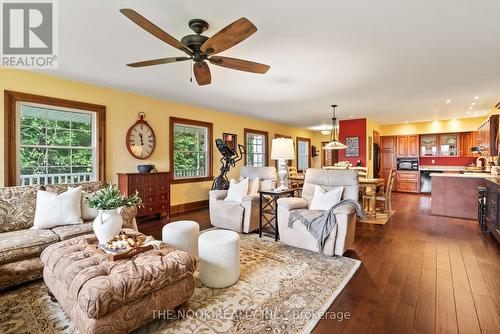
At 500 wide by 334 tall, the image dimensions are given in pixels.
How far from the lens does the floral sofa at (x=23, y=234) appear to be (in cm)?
225

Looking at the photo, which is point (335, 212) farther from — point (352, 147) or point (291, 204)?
point (352, 147)

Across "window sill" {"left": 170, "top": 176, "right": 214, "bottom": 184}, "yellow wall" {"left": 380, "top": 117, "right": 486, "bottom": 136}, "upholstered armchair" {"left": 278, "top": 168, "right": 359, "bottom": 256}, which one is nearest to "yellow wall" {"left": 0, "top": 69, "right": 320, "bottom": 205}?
"window sill" {"left": 170, "top": 176, "right": 214, "bottom": 184}

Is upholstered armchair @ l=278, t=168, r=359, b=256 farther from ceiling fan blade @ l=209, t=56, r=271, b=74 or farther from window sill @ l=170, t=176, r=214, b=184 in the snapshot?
window sill @ l=170, t=176, r=214, b=184

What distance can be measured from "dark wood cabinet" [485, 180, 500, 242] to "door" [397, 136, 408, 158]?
5.04 m

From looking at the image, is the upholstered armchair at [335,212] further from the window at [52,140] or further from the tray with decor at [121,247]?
the window at [52,140]

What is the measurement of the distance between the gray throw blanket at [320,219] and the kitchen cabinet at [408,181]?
6893mm

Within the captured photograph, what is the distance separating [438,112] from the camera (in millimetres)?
6688

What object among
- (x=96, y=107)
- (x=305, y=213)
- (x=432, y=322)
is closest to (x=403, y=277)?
(x=432, y=322)

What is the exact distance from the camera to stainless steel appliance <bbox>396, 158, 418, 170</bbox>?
8.52 meters

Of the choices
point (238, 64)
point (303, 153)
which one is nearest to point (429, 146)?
point (303, 153)

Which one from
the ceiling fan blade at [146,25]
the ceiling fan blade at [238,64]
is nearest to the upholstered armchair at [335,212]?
the ceiling fan blade at [238,64]

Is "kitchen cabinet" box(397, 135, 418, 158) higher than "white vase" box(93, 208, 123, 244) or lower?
higher

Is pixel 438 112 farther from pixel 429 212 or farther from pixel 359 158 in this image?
pixel 429 212

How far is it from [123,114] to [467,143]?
9.89 metres
